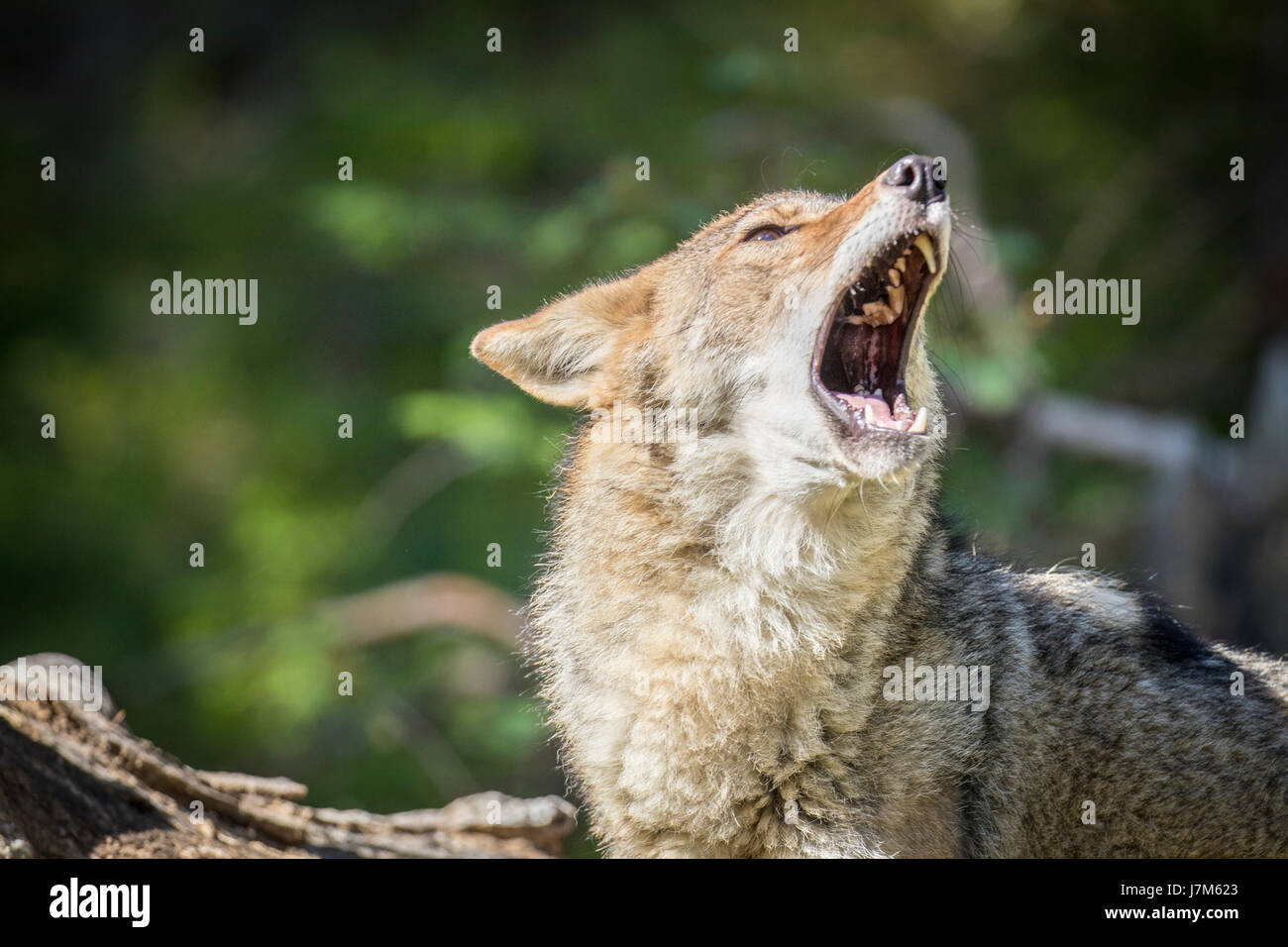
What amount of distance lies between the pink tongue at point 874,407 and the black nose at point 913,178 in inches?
29.4

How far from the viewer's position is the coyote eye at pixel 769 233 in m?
5.03

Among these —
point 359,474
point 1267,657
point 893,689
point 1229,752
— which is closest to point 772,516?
point 893,689

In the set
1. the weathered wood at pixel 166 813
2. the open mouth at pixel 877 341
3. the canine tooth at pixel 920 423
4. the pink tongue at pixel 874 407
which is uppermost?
the open mouth at pixel 877 341

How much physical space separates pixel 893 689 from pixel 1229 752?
4.31ft

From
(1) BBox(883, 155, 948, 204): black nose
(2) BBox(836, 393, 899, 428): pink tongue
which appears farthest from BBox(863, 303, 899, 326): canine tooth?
(1) BBox(883, 155, 948, 204): black nose

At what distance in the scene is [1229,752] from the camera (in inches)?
184

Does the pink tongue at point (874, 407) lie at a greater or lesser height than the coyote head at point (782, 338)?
lesser

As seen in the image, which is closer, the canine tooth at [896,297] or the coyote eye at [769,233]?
the canine tooth at [896,297]

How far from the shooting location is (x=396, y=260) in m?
13.4

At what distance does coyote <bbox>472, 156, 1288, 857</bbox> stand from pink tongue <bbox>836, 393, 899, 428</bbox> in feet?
0.04

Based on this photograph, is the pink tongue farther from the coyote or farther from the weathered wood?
the weathered wood

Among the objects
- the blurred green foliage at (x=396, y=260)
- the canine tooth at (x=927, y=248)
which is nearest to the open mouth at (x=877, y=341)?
the canine tooth at (x=927, y=248)

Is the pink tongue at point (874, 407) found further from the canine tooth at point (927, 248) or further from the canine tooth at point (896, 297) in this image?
the canine tooth at point (927, 248)

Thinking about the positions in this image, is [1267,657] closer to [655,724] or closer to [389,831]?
[655,724]
